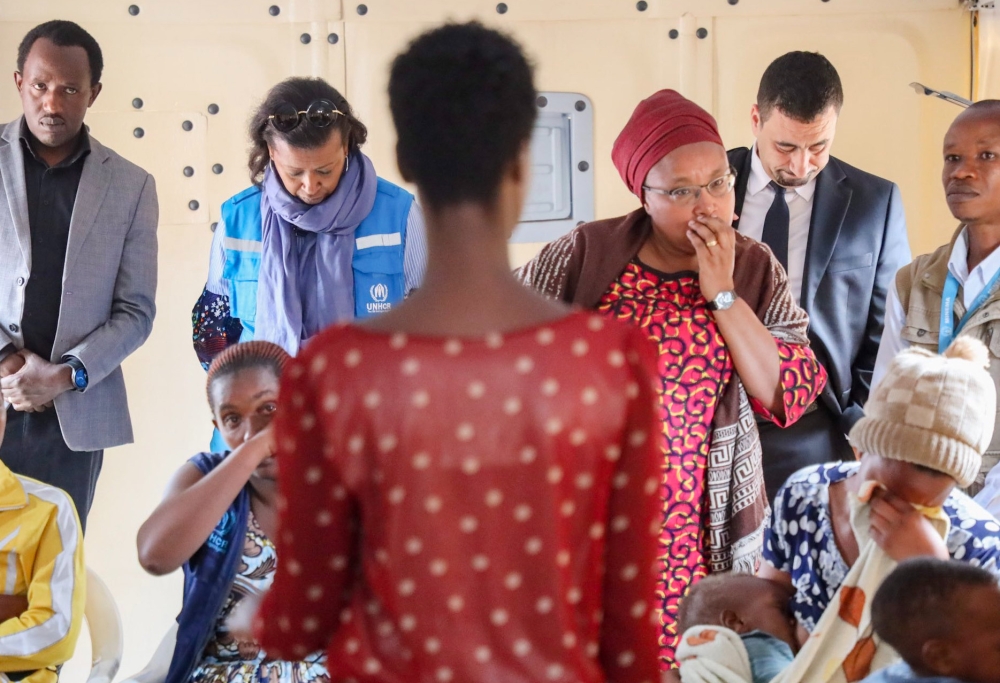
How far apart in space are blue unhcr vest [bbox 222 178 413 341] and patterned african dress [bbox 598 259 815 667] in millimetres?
844

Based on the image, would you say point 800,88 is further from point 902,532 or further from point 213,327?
→ point 213,327

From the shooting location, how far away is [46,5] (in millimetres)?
3643

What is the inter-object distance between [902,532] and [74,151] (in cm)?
249

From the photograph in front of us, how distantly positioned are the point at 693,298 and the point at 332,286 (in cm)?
101

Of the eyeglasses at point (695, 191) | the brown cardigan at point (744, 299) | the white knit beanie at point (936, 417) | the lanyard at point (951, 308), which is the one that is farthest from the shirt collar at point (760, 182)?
the white knit beanie at point (936, 417)

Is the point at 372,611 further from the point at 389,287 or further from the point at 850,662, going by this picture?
the point at 389,287

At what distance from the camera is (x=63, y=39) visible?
3059mm

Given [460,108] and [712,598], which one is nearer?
[460,108]

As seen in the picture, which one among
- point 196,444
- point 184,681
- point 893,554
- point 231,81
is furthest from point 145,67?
point 893,554

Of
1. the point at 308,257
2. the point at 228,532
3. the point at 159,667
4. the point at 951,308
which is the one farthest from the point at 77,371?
the point at 951,308

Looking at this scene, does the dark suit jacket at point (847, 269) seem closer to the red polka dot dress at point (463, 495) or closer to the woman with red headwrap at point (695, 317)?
the woman with red headwrap at point (695, 317)

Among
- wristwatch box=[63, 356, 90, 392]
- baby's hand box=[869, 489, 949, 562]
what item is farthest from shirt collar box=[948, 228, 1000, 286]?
wristwatch box=[63, 356, 90, 392]

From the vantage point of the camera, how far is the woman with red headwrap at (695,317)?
2008mm

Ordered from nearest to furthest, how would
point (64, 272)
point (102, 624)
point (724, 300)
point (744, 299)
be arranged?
point (724, 300), point (744, 299), point (102, 624), point (64, 272)
